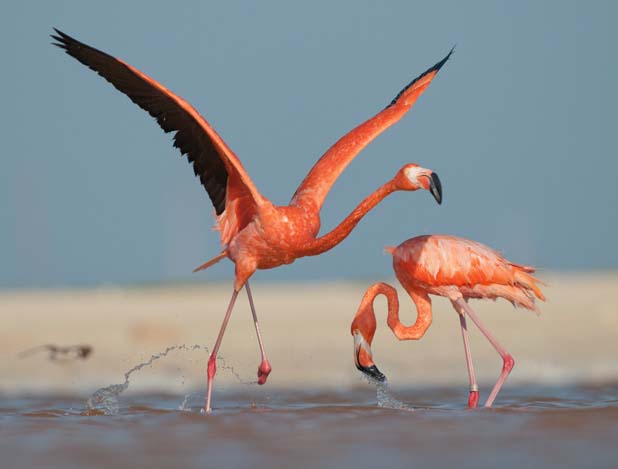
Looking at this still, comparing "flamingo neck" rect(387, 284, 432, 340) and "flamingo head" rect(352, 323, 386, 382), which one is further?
"flamingo neck" rect(387, 284, 432, 340)

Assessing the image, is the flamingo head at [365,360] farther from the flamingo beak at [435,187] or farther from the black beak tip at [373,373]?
the flamingo beak at [435,187]

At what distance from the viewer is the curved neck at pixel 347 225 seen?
859 cm

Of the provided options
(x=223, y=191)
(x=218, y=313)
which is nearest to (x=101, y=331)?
(x=218, y=313)

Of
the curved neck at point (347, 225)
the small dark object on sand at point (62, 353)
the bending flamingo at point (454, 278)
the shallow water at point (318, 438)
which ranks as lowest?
the shallow water at point (318, 438)

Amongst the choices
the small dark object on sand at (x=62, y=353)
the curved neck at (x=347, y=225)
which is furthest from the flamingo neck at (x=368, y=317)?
the small dark object on sand at (x=62, y=353)

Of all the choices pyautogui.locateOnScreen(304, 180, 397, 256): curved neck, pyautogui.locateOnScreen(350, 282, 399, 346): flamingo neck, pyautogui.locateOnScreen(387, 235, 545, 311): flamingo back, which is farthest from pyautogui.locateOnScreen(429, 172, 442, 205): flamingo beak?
pyautogui.locateOnScreen(350, 282, 399, 346): flamingo neck

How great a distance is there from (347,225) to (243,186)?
0.95 meters

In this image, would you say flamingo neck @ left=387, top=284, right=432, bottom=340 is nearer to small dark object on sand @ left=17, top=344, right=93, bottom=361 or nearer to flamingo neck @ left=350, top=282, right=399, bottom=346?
flamingo neck @ left=350, top=282, right=399, bottom=346

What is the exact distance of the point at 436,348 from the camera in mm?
16125

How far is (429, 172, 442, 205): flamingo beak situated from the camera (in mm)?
7848

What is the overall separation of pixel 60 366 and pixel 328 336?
4.17 metres

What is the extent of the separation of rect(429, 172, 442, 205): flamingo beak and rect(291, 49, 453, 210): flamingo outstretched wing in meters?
1.43

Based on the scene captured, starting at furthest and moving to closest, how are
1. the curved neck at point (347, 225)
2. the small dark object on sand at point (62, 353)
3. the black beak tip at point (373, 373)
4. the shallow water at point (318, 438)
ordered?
the small dark object on sand at point (62, 353) < the black beak tip at point (373, 373) < the curved neck at point (347, 225) < the shallow water at point (318, 438)

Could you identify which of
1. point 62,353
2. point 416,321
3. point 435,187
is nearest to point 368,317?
point 416,321
